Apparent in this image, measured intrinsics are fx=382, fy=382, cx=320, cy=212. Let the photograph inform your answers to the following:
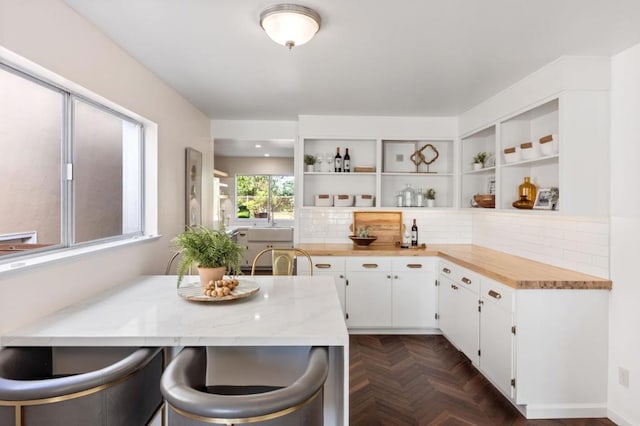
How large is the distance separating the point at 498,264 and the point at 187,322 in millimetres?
2518

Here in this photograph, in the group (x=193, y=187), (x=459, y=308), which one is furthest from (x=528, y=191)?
(x=193, y=187)

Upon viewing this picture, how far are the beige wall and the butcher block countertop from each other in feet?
5.15

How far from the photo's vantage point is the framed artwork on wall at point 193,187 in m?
3.83

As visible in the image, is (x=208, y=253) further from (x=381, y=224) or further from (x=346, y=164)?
(x=381, y=224)

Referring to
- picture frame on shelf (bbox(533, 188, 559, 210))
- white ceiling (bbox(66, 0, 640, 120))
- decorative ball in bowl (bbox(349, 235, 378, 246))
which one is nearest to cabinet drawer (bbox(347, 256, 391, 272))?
decorative ball in bowl (bbox(349, 235, 378, 246))

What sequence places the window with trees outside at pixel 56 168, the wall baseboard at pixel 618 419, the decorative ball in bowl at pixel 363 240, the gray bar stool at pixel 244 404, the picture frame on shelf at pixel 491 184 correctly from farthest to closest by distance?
the decorative ball in bowl at pixel 363 240, the picture frame on shelf at pixel 491 184, the wall baseboard at pixel 618 419, the window with trees outside at pixel 56 168, the gray bar stool at pixel 244 404

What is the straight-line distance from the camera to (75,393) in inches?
51.3

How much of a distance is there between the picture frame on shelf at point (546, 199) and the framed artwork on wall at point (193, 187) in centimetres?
316

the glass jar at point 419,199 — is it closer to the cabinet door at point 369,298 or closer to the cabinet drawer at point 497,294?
the cabinet door at point 369,298

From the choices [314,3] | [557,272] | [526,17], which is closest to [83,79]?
[314,3]

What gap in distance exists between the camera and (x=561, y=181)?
104 inches

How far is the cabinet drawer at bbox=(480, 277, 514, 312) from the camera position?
2.61m

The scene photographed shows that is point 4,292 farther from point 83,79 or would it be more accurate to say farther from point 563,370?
point 563,370

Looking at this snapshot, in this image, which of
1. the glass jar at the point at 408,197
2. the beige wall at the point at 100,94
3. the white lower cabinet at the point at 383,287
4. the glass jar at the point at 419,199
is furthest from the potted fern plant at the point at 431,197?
the beige wall at the point at 100,94
